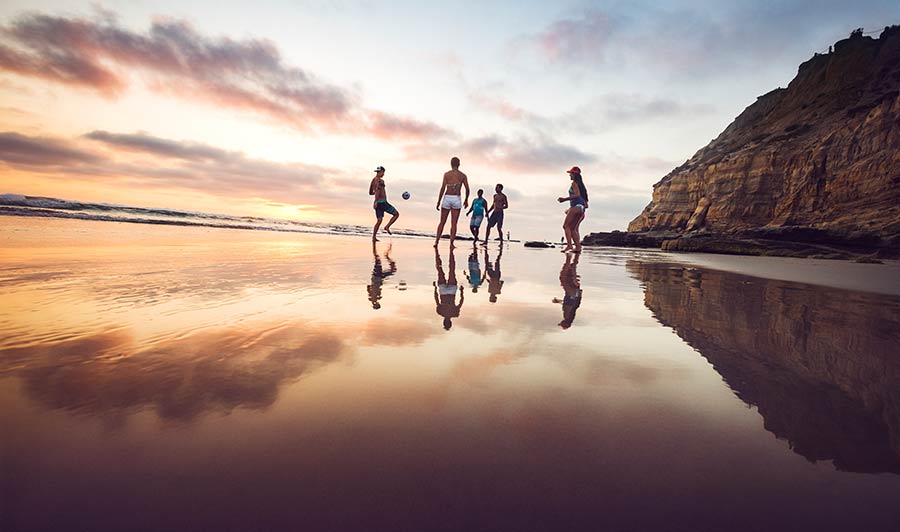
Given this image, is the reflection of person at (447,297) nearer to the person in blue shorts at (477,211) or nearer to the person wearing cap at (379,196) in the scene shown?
the person wearing cap at (379,196)

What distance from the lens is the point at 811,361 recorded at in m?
1.91

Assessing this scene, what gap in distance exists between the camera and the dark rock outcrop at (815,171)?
17.8 meters

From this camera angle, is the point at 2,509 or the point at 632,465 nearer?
the point at 2,509

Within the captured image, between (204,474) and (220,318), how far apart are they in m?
1.72

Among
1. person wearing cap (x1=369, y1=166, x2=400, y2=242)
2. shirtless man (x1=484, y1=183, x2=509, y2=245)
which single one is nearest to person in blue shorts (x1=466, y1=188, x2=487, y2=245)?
shirtless man (x1=484, y1=183, x2=509, y2=245)

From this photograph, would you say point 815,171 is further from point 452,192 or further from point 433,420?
point 433,420

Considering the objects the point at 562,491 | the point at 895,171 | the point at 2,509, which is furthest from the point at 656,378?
the point at 895,171

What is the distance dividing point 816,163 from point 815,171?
1.69 ft

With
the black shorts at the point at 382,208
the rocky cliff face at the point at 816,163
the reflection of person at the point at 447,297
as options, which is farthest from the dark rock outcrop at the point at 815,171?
the reflection of person at the point at 447,297

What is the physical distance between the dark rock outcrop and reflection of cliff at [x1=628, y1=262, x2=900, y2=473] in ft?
49.0

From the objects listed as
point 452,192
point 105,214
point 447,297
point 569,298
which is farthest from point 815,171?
point 105,214

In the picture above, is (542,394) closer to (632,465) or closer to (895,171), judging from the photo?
(632,465)

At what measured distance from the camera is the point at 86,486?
848 millimetres

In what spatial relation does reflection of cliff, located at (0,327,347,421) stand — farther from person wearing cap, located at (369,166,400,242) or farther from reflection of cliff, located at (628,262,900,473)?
person wearing cap, located at (369,166,400,242)
